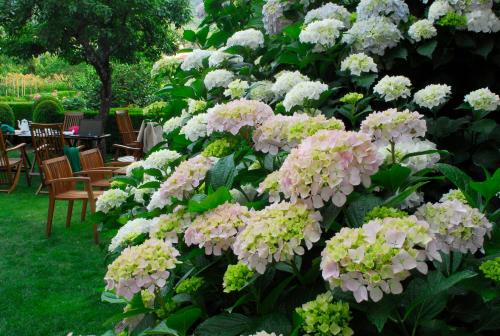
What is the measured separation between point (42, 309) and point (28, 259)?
123cm

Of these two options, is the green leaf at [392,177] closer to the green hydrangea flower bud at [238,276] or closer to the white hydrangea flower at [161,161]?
the green hydrangea flower bud at [238,276]

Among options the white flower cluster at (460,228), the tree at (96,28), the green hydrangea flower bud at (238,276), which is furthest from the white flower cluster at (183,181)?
the tree at (96,28)

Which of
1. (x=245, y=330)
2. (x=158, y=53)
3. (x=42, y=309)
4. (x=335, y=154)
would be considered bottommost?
(x=42, y=309)

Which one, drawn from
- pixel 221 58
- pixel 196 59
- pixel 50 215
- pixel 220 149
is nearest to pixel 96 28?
pixel 50 215

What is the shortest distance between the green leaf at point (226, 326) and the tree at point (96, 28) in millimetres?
9007

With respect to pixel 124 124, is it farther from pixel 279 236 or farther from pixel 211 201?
pixel 279 236

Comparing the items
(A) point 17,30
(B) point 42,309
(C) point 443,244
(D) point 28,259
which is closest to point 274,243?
(C) point 443,244

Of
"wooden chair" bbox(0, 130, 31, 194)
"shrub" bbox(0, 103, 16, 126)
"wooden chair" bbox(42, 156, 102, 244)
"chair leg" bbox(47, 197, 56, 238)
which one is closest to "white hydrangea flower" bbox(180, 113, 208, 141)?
"wooden chair" bbox(42, 156, 102, 244)

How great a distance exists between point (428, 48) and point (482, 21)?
0.19 m

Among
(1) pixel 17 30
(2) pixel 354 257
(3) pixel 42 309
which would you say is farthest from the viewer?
(1) pixel 17 30

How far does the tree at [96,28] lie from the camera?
9266 millimetres

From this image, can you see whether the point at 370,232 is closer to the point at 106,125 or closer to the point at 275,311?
the point at 275,311

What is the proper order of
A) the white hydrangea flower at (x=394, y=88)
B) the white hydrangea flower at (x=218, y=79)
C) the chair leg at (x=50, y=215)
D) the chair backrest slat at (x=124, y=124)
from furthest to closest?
1. the chair backrest slat at (x=124, y=124)
2. the chair leg at (x=50, y=215)
3. the white hydrangea flower at (x=218, y=79)
4. the white hydrangea flower at (x=394, y=88)

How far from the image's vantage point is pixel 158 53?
436 inches
